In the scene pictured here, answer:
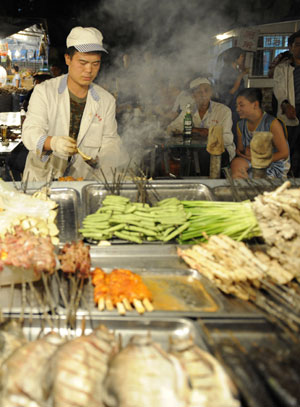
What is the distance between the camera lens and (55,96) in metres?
5.38

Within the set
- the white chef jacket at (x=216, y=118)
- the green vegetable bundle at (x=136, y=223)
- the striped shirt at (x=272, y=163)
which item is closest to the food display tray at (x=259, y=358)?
the green vegetable bundle at (x=136, y=223)

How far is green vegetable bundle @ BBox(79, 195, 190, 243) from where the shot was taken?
331 cm

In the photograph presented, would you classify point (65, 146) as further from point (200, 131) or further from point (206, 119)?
point (206, 119)

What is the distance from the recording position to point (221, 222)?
336cm

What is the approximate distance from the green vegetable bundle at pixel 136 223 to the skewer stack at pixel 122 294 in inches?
27.8

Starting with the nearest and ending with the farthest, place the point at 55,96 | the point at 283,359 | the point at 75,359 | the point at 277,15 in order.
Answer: the point at 75,359 < the point at 283,359 < the point at 55,96 < the point at 277,15

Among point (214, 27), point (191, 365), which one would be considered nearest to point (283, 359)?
point (191, 365)

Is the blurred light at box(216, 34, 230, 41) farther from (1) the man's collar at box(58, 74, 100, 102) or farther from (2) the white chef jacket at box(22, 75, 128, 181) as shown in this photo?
(1) the man's collar at box(58, 74, 100, 102)

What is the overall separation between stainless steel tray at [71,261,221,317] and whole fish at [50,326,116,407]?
530 millimetres

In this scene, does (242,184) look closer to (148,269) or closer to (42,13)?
(148,269)

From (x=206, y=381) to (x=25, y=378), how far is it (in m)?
0.76

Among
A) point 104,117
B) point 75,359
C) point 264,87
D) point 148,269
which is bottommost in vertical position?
point 148,269

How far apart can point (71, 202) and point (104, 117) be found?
215 cm

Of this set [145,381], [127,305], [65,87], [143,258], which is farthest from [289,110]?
[145,381]
